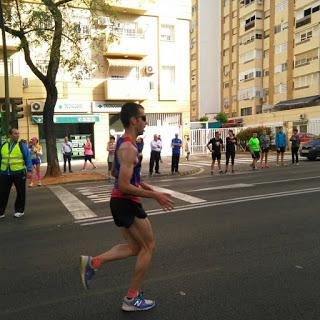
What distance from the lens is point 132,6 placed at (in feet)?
87.4

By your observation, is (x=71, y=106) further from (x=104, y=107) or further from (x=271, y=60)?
(x=271, y=60)

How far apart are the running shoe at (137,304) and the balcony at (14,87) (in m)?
22.0

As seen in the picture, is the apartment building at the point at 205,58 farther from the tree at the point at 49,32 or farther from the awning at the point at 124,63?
the tree at the point at 49,32

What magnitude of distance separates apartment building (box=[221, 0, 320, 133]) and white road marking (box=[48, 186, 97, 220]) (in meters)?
30.4

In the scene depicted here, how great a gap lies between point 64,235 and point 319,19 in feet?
144

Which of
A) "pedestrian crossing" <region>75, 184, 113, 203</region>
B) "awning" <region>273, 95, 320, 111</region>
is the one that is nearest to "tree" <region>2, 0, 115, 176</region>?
"pedestrian crossing" <region>75, 184, 113, 203</region>

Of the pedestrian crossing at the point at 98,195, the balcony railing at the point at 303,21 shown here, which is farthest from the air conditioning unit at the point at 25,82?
the balcony railing at the point at 303,21

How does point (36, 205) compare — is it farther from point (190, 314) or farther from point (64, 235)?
point (190, 314)

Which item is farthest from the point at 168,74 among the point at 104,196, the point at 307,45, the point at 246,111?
the point at 246,111

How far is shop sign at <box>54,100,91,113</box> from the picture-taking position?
83.3 feet

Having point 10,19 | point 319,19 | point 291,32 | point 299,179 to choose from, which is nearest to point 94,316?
point 299,179

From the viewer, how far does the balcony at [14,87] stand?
77.0 feet

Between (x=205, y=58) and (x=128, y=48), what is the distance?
132 feet

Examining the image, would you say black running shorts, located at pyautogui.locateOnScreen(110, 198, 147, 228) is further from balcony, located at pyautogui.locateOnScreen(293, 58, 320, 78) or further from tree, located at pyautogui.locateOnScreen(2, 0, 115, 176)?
balcony, located at pyautogui.locateOnScreen(293, 58, 320, 78)
